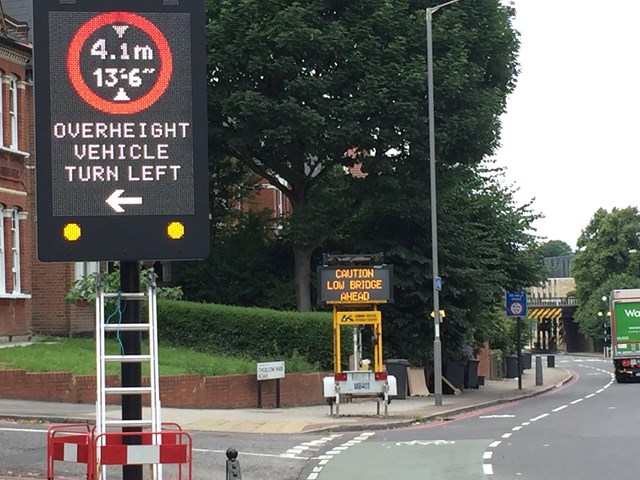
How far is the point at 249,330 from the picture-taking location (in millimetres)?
31688

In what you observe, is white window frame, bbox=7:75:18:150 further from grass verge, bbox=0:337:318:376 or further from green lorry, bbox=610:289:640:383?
green lorry, bbox=610:289:640:383

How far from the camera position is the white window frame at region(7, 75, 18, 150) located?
3064 cm

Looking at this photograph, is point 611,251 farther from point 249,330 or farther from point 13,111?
point 13,111

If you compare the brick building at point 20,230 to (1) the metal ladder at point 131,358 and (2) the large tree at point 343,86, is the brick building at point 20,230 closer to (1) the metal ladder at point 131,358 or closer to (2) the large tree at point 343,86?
(2) the large tree at point 343,86

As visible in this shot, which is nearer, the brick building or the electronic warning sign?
the electronic warning sign

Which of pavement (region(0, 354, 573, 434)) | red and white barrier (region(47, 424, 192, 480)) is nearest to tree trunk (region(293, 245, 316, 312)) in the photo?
pavement (region(0, 354, 573, 434))

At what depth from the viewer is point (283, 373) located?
89.3ft

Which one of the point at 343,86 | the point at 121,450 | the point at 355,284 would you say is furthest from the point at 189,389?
the point at 121,450

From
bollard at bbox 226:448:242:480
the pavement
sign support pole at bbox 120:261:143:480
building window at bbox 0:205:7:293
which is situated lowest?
the pavement

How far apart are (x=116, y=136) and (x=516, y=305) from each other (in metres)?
33.0

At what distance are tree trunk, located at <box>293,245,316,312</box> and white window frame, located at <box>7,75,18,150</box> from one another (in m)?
10.4

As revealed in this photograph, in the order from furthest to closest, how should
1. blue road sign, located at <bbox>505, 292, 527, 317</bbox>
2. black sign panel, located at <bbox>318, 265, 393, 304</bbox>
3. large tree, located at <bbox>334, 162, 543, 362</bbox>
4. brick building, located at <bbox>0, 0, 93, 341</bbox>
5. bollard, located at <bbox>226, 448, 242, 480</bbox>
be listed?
blue road sign, located at <bbox>505, 292, 527, 317</bbox>, large tree, located at <bbox>334, 162, 543, 362</bbox>, brick building, located at <bbox>0, 0, 93, 341</bbox>, black sign panel, located at <bbox>318, 265, 393, 304</bbox>, bollard, located at <bbox>226, 448, 242, 480</bbox>

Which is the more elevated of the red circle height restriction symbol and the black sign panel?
the red circle height restriction symbol

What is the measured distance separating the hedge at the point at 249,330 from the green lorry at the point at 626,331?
60.7 feet
